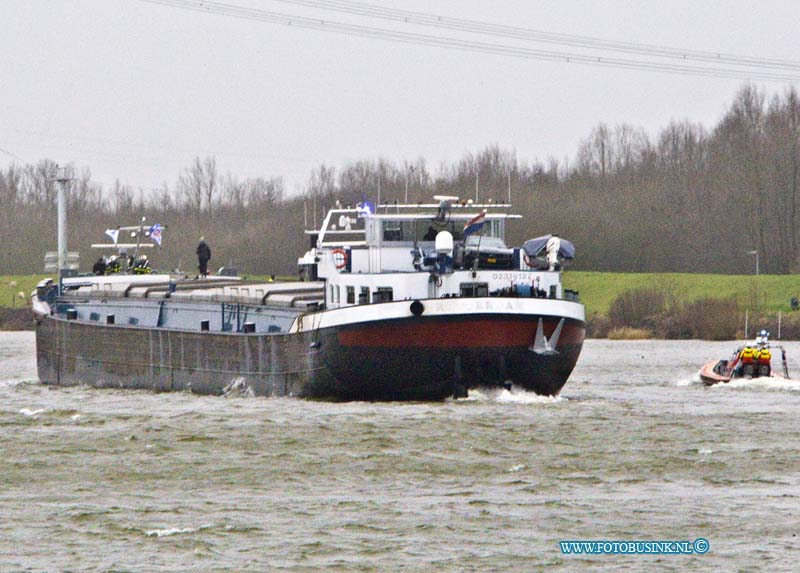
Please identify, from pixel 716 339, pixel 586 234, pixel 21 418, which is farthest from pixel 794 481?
pixel 586 234

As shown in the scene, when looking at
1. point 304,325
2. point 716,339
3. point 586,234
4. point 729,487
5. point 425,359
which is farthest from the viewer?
point 586,234

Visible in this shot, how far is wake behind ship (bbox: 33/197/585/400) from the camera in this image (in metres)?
34.7

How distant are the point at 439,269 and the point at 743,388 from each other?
10468mm

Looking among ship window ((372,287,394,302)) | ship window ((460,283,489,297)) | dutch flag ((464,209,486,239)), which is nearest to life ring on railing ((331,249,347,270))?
ship window ((372,287,394,302))

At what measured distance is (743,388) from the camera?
42.1 m

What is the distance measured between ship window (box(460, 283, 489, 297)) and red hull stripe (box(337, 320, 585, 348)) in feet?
6.62

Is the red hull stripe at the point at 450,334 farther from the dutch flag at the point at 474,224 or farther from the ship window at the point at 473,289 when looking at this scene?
the dutch flag at the point at 474,224

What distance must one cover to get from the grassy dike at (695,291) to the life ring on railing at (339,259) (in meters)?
41.7

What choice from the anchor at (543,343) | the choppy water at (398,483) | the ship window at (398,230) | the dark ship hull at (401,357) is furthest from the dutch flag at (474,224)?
the choppy water at (398,483)

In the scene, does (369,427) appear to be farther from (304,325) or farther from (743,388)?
(743,388)

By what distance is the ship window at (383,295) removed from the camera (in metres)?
36.1

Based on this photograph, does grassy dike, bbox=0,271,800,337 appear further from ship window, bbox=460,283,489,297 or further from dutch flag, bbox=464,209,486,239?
ship window, bbox=460,283,489,297

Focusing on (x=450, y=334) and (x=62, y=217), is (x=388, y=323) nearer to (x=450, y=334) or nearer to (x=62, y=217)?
(x=450, y=334)

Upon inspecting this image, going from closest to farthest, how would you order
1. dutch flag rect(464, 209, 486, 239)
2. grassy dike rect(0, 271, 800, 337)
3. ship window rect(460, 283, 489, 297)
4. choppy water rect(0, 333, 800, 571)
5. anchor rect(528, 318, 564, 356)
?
choppy water rect(0, 333, 800, 571) < anchor rect(528, 318, 564, 356) < ship window rect(460, 283, 489, 297) < dutch flag rect(464, 209, 486, 239) < grassy dike rect(0, 271, 800, 337)
